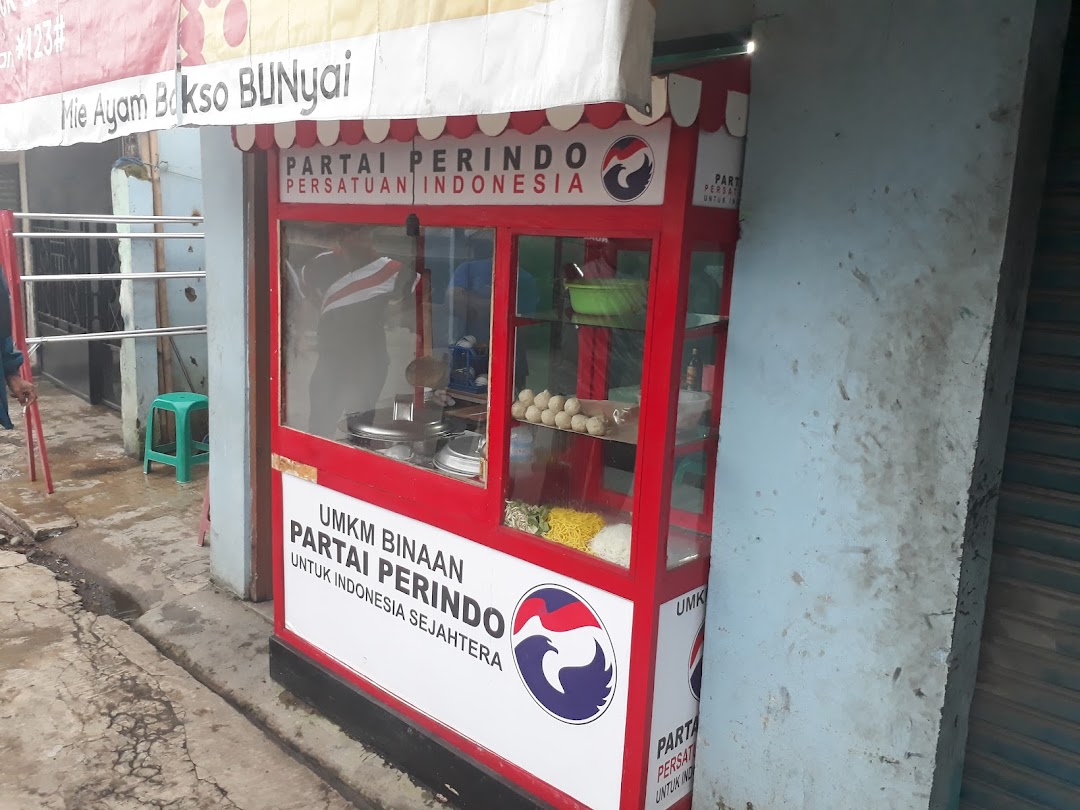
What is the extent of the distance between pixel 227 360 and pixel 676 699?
304cm

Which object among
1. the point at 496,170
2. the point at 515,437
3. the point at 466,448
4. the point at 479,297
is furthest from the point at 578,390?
the point at 496,170

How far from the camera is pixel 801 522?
2.26m

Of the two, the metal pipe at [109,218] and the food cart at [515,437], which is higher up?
the metal pipe at [109,218]

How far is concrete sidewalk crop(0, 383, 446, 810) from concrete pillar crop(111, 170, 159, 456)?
15.0 inches

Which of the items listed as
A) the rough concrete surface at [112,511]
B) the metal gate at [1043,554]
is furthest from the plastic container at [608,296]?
the rough concrete surface at [112,511]

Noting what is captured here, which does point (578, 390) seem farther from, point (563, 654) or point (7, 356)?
point (7, 356)

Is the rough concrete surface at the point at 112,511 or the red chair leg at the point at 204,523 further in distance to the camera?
the red chair leg at the point at 204,523

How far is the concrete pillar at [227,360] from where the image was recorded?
420 cm

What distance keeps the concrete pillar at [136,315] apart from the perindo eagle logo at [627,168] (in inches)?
225

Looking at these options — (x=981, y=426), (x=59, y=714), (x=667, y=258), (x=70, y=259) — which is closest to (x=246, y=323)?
(x=59, y=714)

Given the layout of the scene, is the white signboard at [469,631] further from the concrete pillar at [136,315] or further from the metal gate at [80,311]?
the metal gate at [80,311]

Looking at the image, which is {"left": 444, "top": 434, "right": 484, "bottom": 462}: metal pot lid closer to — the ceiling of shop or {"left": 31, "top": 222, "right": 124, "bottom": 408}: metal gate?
the ceiling of shop

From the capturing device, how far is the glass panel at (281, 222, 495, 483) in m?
3.17

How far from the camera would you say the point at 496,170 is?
2586 millimetres
